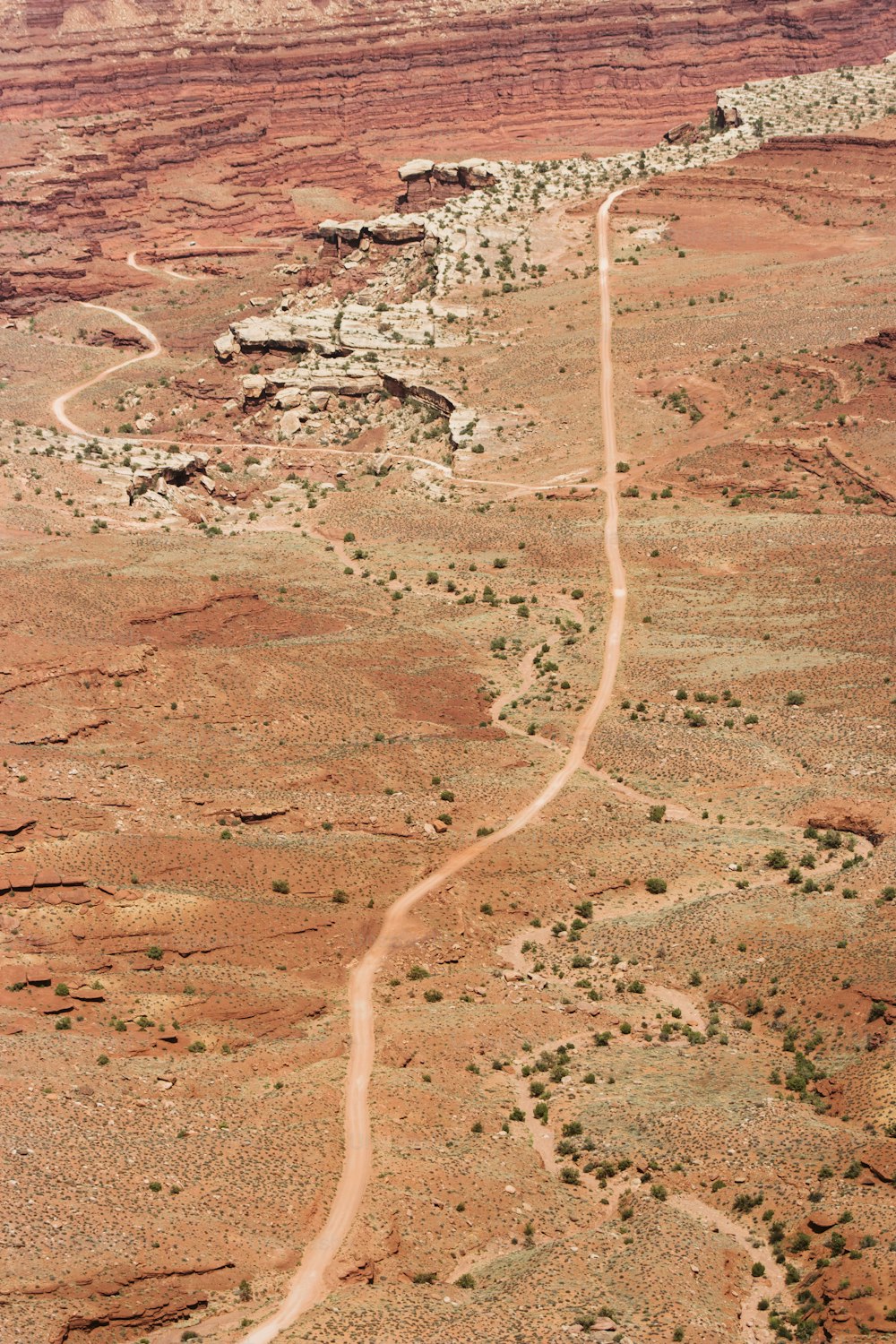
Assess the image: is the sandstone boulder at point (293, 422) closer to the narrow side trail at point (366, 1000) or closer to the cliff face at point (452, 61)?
the narrow side trail at point (366, 1000)

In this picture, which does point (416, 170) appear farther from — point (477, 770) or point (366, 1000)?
point (366, 1000)

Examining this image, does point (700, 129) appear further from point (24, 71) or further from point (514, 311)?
point (24, 71)

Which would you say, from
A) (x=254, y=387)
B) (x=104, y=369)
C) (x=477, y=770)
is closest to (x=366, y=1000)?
(x=477, y=770)

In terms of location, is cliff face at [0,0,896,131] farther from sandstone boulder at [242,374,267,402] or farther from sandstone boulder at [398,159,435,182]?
sandstone boulder at [242,374,267,402]

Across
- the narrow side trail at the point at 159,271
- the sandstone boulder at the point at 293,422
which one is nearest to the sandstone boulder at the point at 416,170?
the sandstone boulder at the point at 293,422

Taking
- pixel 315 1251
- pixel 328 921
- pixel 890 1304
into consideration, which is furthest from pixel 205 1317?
pixel 328 921
